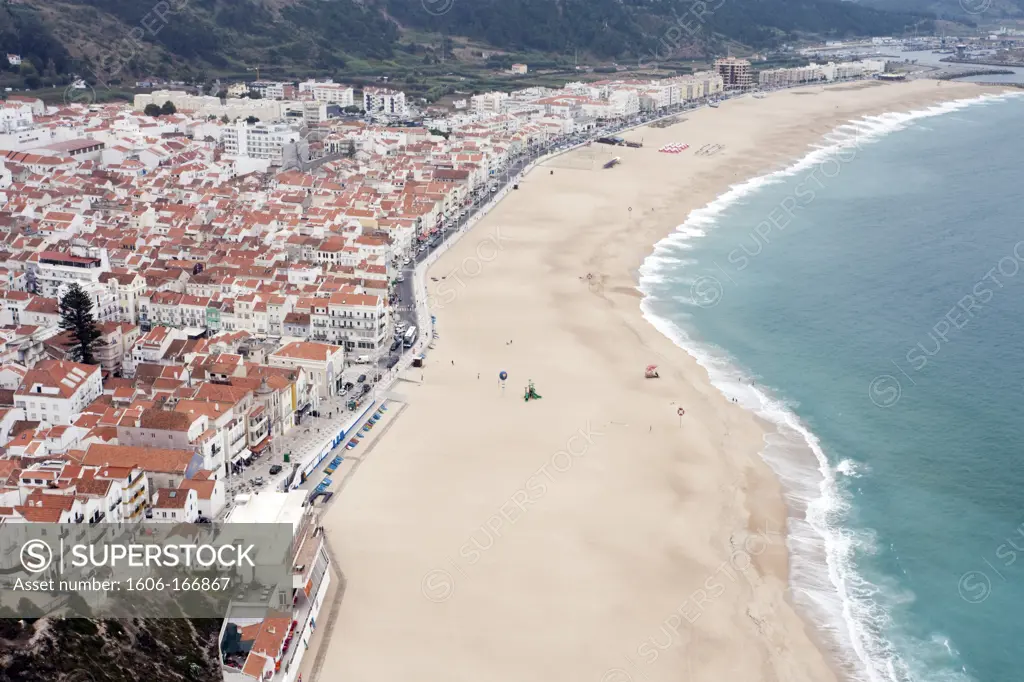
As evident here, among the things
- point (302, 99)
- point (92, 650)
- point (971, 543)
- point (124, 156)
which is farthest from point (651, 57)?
point (92, 650)

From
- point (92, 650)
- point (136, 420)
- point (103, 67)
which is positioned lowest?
point (92, 650)

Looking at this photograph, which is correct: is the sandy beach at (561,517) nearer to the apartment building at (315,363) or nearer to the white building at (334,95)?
the apartment building at (315,363)

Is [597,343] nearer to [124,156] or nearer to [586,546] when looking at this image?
[586,546]

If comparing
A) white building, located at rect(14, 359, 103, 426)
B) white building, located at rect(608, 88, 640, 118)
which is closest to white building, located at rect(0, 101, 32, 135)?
white building, located at rect(14, 359, 103, 426)

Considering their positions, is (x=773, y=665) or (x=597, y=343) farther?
(x=597, y=343)

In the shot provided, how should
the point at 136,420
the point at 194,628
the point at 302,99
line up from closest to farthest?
the point at 194,628, the point at 136,420, the point at 302,99

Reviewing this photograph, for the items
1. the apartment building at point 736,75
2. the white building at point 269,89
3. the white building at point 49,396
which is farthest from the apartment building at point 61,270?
the apartment building at point 736,75

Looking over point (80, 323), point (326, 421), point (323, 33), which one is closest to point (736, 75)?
point (323, 33)
